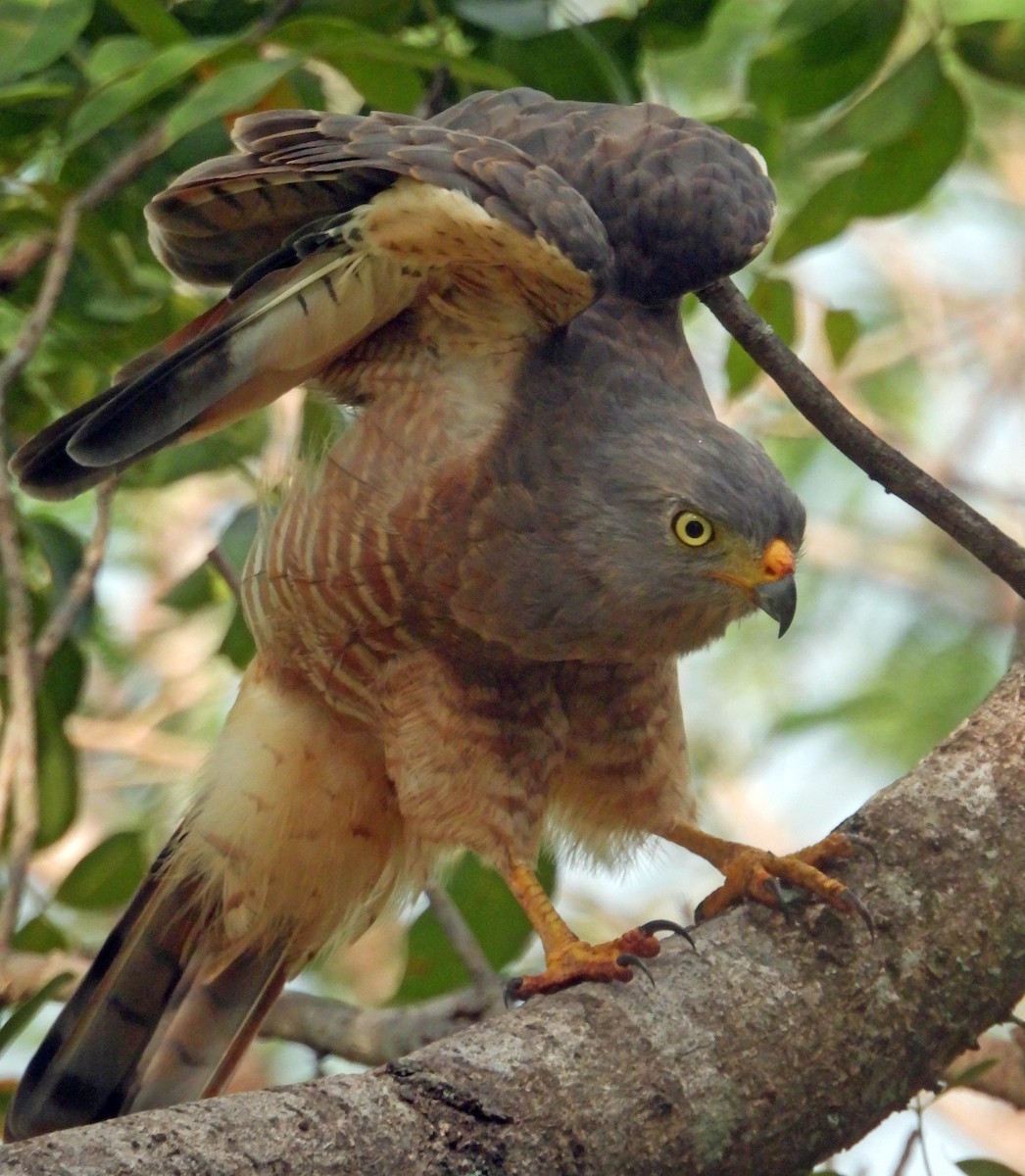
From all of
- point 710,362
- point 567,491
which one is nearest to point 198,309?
point 567,491

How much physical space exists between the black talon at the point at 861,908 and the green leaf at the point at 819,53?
1.63 metres

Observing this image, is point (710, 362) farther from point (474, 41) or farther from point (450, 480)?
point (450, 480)

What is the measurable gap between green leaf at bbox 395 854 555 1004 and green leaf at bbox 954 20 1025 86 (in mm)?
1912

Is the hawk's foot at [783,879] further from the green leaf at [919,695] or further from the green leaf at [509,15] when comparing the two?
the green leaf at [919,695]

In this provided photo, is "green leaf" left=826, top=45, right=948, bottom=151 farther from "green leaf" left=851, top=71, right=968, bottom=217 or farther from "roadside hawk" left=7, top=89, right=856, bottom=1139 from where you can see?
"roadside hawk" left=7, top=89, right=856, bottom=1139

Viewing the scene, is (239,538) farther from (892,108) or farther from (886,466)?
(892,108)

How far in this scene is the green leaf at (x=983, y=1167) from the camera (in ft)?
7.59

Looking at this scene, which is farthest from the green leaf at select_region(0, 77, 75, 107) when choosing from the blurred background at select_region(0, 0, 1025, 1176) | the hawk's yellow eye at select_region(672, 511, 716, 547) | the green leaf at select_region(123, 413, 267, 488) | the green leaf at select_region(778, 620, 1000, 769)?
the green leaf at select_region(778, 620, 1000, 769)

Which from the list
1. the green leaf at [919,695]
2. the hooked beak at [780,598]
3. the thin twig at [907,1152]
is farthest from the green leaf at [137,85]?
the green leaf at [919,695]

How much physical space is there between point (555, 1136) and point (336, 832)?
157 centimetres

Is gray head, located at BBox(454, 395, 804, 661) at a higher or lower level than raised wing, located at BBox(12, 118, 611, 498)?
lower

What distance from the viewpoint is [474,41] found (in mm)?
3211

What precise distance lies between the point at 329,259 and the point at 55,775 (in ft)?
3.96

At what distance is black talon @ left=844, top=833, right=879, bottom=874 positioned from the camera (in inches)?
90.5
